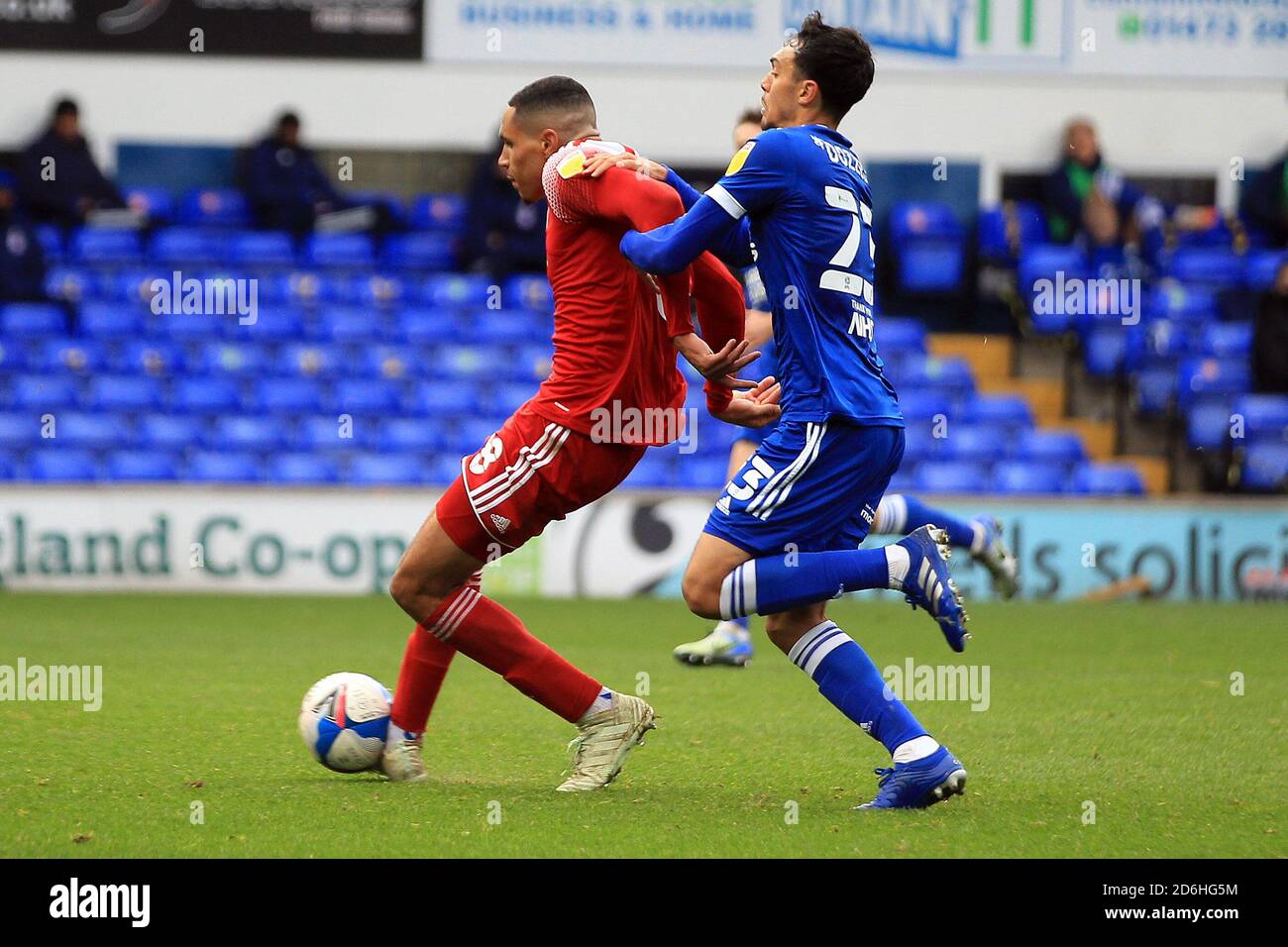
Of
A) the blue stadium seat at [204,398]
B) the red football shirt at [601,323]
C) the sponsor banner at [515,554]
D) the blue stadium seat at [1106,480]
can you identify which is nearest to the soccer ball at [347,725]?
the red football shirt at [601,323]

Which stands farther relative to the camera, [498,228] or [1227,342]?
[498,228]

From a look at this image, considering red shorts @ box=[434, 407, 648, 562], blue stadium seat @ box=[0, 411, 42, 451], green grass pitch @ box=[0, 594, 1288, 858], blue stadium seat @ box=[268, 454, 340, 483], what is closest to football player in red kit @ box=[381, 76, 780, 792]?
red shorts @ box=[434, 407, 648, 562]

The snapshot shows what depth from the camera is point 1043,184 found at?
1720 cm

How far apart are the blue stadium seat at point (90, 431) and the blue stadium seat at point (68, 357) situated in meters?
0.56

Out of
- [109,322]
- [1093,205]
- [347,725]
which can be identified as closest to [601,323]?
[347,725]

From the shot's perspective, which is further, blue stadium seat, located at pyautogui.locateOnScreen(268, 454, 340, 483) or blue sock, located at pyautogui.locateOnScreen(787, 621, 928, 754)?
blue stadium seat, located at pyautogui.locateOnScreen(268, 454, 340, 483)

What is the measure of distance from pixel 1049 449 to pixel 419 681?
10.0 m

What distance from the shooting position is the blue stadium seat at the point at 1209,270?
1577 centimetres

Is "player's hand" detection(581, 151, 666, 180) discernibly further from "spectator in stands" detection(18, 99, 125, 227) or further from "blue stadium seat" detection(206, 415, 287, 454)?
"spectator in stands" detection(18, 99, 125, 227)

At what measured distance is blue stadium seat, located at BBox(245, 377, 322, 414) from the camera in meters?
14.5

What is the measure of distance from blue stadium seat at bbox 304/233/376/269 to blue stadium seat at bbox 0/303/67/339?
87.9 inches

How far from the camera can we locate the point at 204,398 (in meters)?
14.5

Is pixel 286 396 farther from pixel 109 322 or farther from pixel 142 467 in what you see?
pixel 109 322

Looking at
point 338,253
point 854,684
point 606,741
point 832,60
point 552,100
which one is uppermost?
point 832,60
